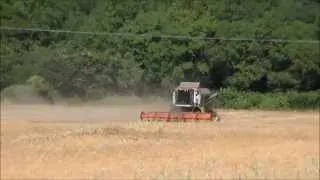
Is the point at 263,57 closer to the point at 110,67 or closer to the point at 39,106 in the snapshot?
the point at 110,67

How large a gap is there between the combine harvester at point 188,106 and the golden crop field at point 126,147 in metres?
0.12

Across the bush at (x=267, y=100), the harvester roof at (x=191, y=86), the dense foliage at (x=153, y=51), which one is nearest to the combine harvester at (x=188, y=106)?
the harvester roof at (x=191, y=86)

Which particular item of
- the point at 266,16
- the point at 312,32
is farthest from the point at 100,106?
the point at 312,32

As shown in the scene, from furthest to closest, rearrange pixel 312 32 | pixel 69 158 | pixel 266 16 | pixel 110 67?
1. pixel 312 32
2. pixel 266 16
3. pixel 69 158
4. pixel 110 67

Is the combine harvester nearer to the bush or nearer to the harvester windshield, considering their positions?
the harvester windshield

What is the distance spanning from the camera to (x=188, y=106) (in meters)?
3.17

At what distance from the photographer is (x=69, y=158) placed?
4379mm

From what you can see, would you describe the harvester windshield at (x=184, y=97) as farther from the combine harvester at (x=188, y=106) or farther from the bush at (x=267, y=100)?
the bush at (x=267, y=100)

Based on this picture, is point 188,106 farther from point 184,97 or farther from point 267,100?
point 267,100

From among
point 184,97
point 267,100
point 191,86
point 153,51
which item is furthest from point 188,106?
point 153,51

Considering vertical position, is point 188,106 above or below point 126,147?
above

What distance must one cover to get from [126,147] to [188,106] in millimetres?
1069

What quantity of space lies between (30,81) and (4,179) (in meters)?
0.63

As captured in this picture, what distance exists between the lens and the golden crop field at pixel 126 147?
142 inches
